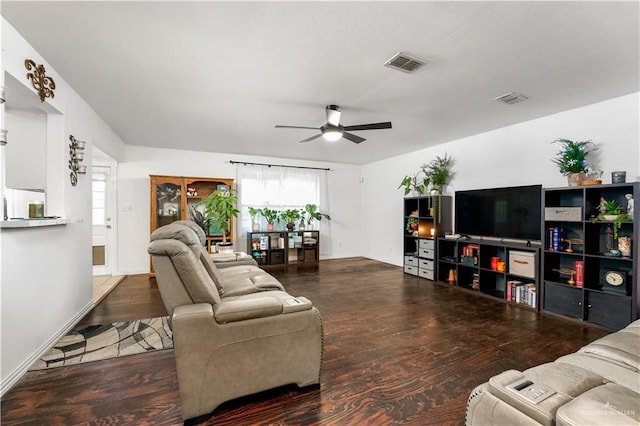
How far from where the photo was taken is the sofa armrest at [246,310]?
1.67 meters

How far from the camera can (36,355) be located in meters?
2.29

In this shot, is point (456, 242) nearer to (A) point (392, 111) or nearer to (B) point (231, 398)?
(A) point (392, 111)

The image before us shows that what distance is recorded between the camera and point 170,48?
223cm

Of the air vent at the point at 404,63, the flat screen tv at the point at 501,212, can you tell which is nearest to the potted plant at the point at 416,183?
the flat screen tv at the point at 501,212

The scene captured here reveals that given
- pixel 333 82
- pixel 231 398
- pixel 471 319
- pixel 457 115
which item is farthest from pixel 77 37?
pixel 471 319

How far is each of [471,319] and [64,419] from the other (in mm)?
3578

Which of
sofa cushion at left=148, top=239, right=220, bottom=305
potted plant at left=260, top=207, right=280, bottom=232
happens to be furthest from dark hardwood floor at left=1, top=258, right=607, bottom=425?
potted plant at left=260, top=207, right=280, bottom=232

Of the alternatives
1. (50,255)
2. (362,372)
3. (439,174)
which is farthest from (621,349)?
(50,255)

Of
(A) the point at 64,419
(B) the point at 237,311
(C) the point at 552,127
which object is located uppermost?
(C) the point at 552,127

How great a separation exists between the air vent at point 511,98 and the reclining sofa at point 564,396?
2682 millimetres

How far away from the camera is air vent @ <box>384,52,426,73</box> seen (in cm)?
233

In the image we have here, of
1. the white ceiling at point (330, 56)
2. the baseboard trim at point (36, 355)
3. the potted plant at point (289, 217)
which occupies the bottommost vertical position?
the baseboard trim at point (36, 355)

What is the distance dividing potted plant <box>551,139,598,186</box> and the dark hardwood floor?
1636 millimetres

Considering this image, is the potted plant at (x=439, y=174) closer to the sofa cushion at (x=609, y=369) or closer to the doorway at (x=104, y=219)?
the sofa cushion at (x=609, y=369)
